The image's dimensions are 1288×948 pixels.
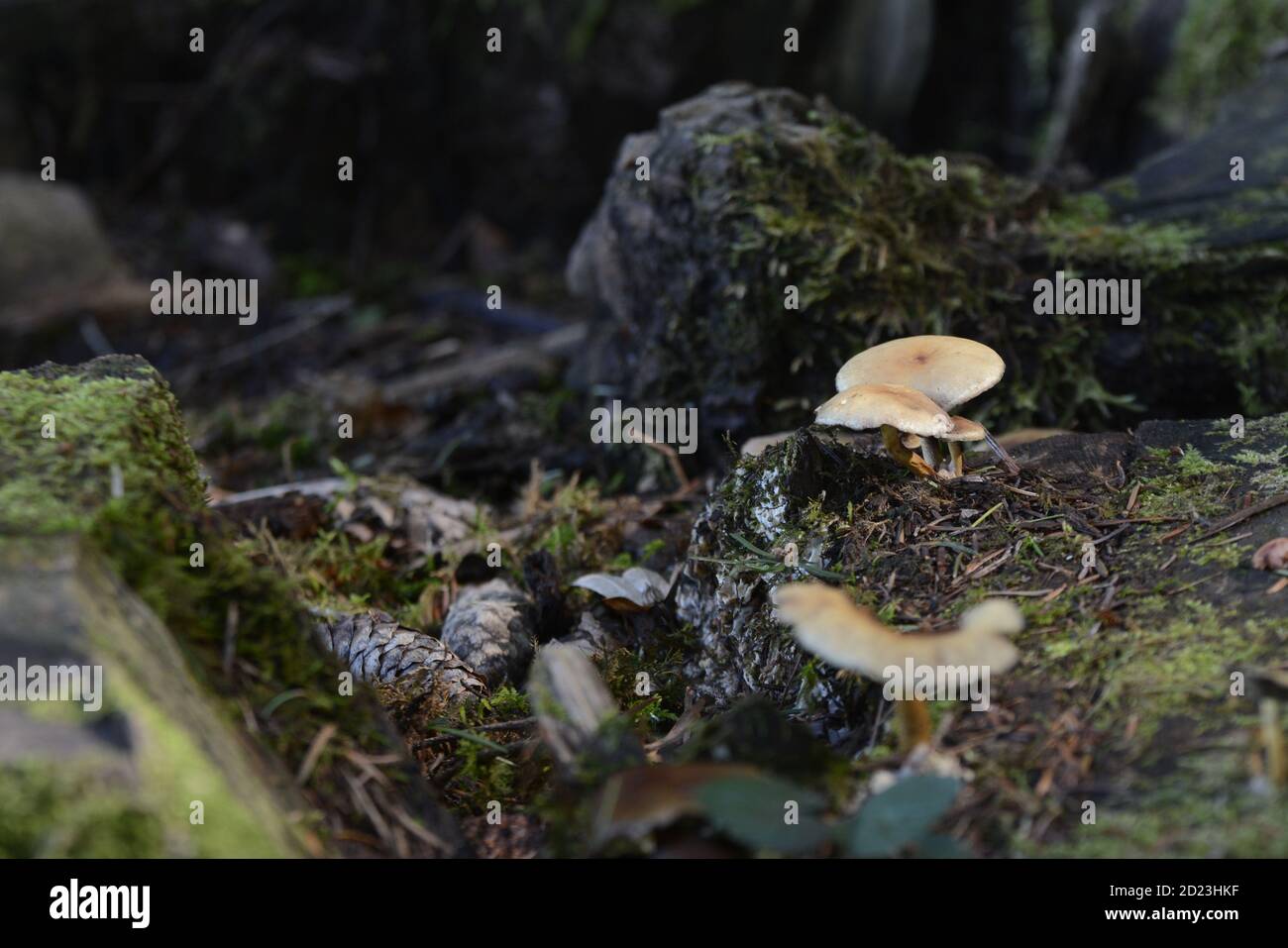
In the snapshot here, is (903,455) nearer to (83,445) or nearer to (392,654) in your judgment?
(392,654)

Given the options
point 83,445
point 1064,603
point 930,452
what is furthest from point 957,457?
point 83,445

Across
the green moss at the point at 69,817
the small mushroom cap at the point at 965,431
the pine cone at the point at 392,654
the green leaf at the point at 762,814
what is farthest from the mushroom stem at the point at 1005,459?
the green moss at the point at 69,817

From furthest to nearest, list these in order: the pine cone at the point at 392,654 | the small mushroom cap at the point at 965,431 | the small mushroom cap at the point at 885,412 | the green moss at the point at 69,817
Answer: the pine cone at the point at 392,654, the small mushroom cap at the point at 965,431, the small mushroom cap at the point at 885,412, the green moss at the point at 69,817

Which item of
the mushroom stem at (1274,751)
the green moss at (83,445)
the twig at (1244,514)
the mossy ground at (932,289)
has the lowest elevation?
the mushroom stem at (1274,751)

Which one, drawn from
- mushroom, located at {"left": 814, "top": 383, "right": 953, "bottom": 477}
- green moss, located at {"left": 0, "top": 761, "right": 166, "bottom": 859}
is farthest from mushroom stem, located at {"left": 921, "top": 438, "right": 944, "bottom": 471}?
green moss, located at {"left": 0, "top": 761, "right": 166, "bottom": 859}

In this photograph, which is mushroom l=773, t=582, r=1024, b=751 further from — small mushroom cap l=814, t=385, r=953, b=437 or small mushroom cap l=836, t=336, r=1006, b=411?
small mushroom cap l=836, t=336, r=1006, b=411

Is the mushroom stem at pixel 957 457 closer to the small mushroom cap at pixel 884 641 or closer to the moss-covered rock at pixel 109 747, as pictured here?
the small mushroom cap at pixel 884 641

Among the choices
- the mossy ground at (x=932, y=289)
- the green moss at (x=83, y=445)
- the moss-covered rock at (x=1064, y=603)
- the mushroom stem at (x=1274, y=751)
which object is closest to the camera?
the mushroom stem at (x=1274, y=751)
